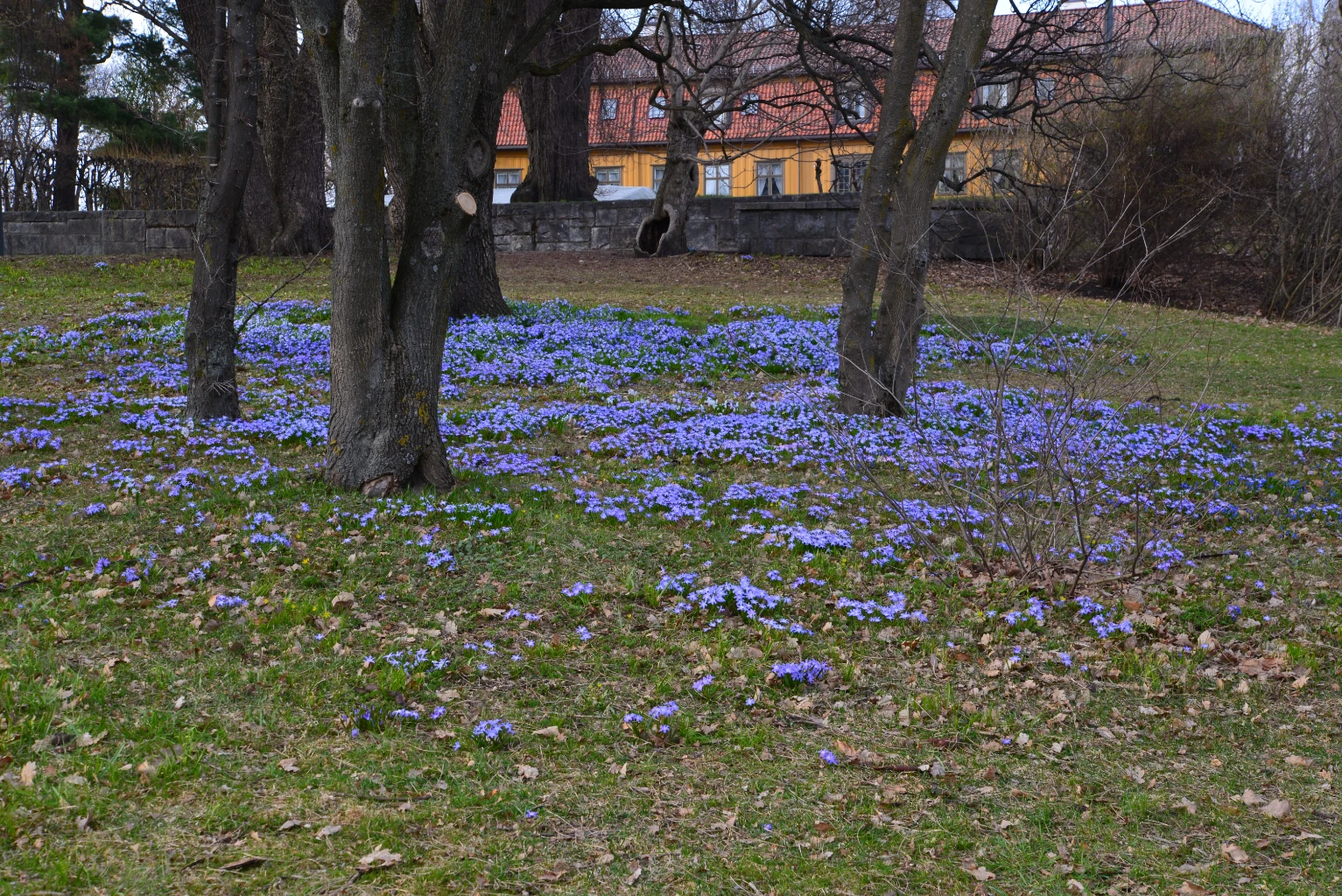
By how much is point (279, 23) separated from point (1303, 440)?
1393 centimetres

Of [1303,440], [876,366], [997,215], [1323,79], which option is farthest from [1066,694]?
[1323,79]

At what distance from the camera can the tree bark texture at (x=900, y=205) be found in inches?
376

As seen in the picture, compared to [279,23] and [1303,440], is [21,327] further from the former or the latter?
[1303,440]

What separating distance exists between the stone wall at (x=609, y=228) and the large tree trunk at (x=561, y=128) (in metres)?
0.83

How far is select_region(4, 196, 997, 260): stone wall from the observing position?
20.0m

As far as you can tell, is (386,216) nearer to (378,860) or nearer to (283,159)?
(378,860)

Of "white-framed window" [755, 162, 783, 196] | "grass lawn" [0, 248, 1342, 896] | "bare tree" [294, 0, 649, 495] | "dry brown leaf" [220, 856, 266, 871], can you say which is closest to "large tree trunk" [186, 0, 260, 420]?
"grass lawn" [0, 248, 1342, 896]

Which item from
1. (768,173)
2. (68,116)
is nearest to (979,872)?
(68,116)

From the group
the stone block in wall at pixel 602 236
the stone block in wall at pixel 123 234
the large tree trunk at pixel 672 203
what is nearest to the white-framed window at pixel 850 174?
the large tree trunk at pixel 672 203

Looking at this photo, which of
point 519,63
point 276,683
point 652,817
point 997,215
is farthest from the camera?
point 997,215

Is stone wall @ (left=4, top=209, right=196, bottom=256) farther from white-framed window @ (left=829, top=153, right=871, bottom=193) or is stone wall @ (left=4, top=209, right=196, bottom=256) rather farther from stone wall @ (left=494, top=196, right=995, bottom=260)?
white-framed window @ (left=829, top=153, right=871, bottom=193)

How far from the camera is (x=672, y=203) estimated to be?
21234 millimetres

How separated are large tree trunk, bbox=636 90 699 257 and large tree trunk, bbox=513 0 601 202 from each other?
2277 mm

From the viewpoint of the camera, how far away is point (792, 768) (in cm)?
428
